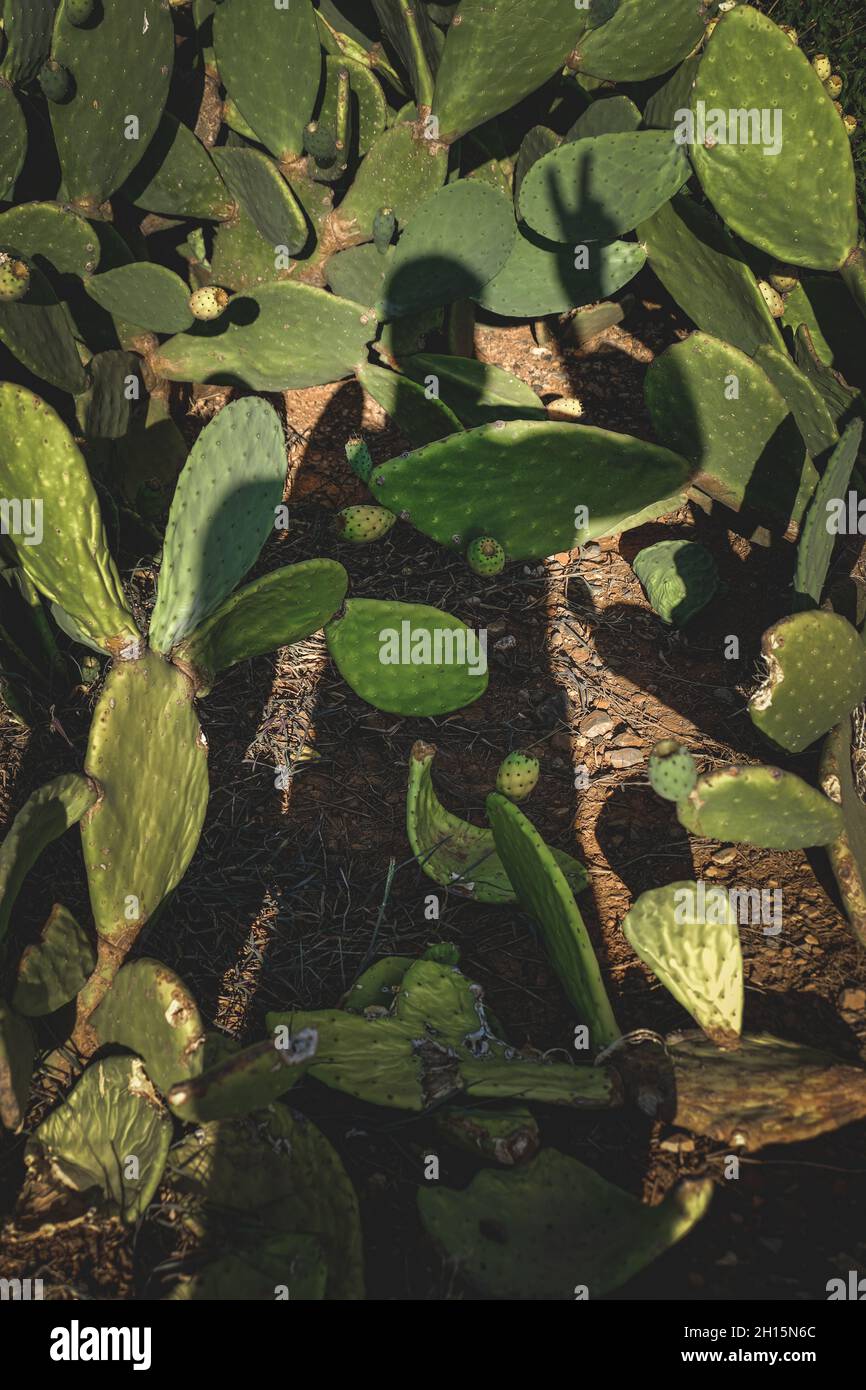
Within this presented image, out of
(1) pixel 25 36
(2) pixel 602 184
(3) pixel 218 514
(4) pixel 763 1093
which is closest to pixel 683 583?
(2) pixel 602 184

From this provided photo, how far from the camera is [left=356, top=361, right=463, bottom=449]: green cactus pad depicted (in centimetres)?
265

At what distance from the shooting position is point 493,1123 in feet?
5.65

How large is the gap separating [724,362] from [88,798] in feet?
5.34

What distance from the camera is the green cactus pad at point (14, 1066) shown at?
5.60 ft

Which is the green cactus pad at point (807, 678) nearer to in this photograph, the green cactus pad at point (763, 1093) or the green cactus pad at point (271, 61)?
the green cactus pad at point (763, 1093)

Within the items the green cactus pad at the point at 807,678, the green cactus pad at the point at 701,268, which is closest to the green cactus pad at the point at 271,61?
the green cactus pad at the point at 701,268

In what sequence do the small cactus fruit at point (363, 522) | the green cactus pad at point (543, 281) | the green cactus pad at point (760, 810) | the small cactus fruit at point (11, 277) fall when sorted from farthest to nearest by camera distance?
the green cactus pad at point (543, 281) → the small cactus fruit at point (363, 522) → the small cactus fruit at point (11, 277) → the green cactus pad at point (760, 810)

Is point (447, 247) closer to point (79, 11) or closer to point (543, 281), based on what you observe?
point (543, 281)

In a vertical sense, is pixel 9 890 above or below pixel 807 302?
below

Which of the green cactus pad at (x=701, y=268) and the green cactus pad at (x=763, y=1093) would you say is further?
Result: the green cactus pad at (x=701, y=268)

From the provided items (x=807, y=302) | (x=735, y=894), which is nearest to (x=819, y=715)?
(x=735, y=894)

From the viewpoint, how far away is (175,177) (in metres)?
2.83
